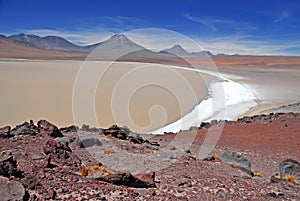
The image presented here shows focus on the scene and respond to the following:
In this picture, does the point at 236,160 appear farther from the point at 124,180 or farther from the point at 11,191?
the point at 11,191

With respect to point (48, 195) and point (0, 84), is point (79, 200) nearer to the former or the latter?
point (48, 195)

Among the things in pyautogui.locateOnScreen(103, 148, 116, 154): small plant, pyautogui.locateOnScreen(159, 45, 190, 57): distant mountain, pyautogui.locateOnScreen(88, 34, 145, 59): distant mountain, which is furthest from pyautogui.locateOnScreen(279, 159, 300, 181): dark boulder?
pyautogui.locateOnScreen(88, 34, 145, 59): distant mountain

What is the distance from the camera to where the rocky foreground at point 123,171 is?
4.32 metres

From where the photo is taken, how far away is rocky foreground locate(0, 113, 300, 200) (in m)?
4.32

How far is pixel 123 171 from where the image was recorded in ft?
19.9

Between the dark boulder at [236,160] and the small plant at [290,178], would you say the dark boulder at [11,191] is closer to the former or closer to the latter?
the small plant at [290,178]

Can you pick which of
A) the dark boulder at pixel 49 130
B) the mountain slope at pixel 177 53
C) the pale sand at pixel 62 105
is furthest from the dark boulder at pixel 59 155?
the pale sand at pixel 62 105

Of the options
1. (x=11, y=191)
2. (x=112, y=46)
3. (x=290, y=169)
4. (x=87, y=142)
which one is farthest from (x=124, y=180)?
(x=112, y=46)

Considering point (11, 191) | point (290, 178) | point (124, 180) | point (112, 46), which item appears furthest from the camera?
Answer: point (112, 46)

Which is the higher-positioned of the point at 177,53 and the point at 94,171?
the point at 177,53

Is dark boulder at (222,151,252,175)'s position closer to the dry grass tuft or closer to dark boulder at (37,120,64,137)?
the dry grass tuft

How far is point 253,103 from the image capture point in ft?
75.3

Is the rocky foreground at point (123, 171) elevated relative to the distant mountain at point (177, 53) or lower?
lower

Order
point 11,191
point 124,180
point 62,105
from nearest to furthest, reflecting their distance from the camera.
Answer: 1. point 11,191
2. point 124,180
3. point 62,105
